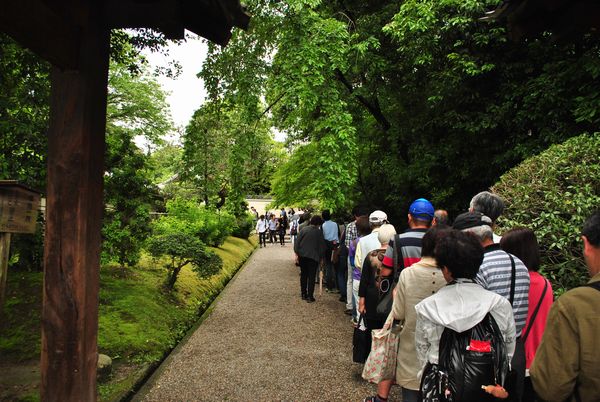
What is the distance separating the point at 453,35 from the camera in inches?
306

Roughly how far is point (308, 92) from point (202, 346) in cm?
446

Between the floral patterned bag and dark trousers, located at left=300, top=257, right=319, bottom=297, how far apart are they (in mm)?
5061

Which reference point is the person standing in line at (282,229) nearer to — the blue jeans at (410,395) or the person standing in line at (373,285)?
the person standing in line at (373,285)

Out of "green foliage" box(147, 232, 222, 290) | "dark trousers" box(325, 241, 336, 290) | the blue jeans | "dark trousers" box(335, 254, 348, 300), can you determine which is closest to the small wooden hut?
the blue jeans

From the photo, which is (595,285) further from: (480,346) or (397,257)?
(397,257)

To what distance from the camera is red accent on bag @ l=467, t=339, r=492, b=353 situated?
6.65 ft

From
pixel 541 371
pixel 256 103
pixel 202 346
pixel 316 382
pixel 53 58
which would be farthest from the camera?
pixel 256 103

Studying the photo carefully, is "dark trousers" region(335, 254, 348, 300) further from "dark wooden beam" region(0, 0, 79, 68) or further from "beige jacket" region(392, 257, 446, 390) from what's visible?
"dark wooden beam" region(0, 0, 79, 68)

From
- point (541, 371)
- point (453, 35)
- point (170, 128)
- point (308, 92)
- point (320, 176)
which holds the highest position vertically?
point (170, 128)

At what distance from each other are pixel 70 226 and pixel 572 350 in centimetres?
276

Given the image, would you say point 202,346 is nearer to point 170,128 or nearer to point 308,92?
point 308,92

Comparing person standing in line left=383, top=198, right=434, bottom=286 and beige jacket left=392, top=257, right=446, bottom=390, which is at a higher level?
person standing in line left=383, top=198, right=434, bottom=286

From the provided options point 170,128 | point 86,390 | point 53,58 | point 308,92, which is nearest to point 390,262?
point 86,390

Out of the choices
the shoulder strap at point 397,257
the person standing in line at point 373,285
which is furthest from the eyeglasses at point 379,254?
the shoulder strap at point 397,257
